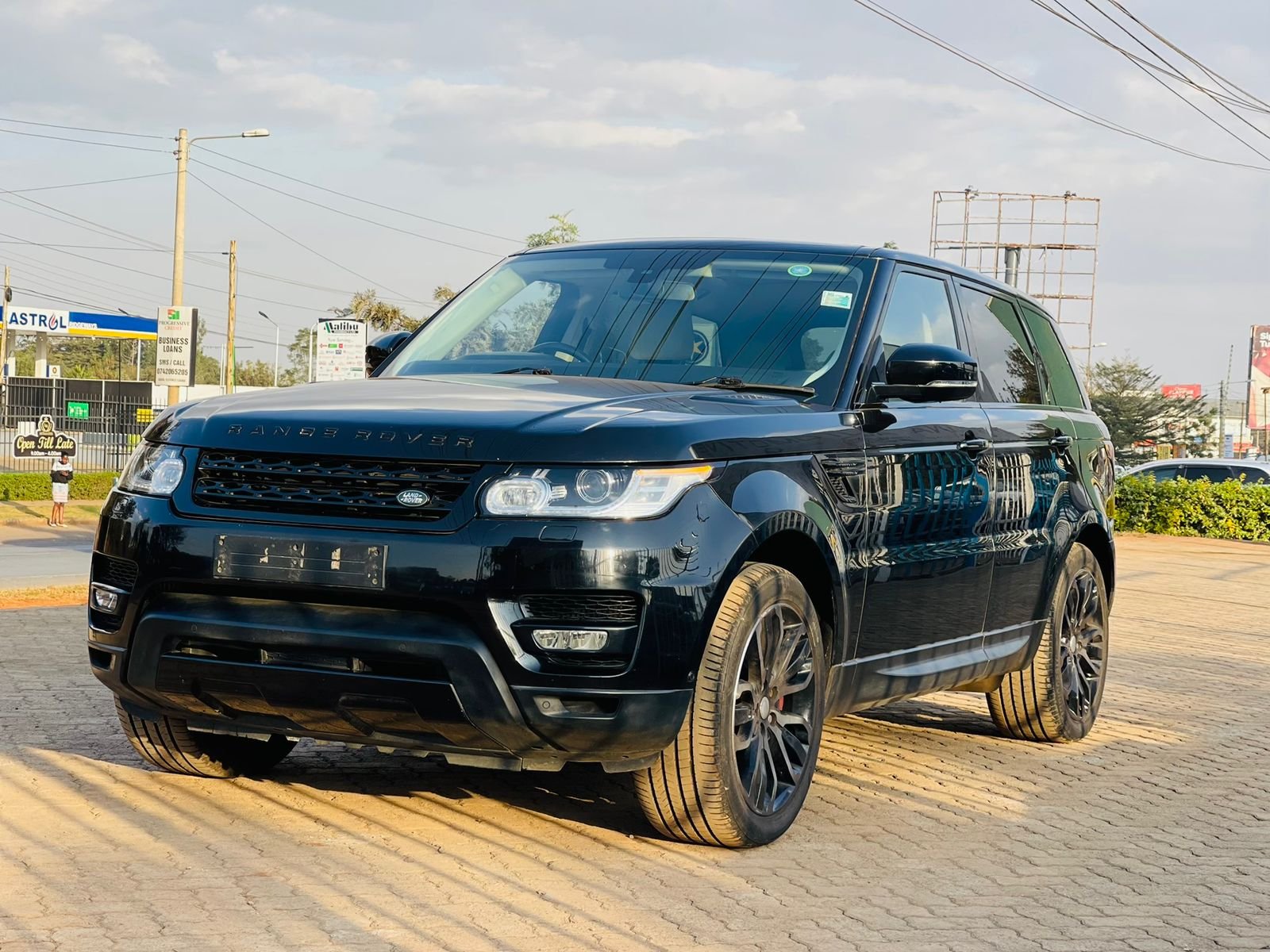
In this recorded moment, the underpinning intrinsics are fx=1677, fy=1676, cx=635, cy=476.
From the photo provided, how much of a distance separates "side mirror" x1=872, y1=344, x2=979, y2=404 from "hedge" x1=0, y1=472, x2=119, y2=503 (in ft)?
104

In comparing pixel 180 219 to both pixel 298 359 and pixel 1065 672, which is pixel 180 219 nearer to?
pixel 1065 672

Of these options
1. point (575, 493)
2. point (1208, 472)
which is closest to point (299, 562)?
point (575, 493)

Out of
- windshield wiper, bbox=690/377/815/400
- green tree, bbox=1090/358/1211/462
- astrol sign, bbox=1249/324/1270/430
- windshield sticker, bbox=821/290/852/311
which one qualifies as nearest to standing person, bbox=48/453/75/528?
windshield sticker, bbox=821/290/852/311

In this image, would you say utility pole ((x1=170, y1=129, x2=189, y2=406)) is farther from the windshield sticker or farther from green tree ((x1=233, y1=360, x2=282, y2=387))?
green tree ((x1=233, y1=360, x2=282, y2=387))

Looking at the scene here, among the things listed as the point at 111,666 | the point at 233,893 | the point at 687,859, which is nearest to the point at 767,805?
the point at 687,859

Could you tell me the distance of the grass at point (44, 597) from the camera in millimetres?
13391

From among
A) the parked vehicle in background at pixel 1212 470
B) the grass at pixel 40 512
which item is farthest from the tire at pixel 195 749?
the parked vehicle in background at pixel 1212 470

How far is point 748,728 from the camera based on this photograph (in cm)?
519

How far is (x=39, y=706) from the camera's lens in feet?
25.6

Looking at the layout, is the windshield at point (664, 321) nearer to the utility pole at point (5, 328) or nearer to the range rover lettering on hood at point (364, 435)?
the range rover lettering on hood at point (364, 435)

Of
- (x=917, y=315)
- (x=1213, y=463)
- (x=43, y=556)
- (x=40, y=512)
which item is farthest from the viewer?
(x=1213, y=463)

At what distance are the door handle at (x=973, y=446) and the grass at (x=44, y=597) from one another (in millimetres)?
8925

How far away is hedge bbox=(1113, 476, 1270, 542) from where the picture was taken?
30.4 m

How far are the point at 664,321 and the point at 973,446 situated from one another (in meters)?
1.38
